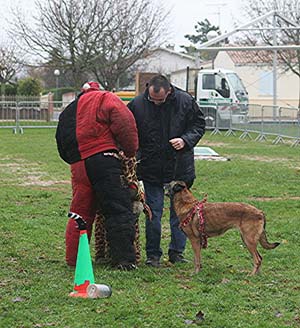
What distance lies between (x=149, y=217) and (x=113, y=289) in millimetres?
1355

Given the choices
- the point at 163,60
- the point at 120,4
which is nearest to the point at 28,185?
the point at 120,4

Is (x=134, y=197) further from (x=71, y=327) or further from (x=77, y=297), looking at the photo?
(x=71, y=327)

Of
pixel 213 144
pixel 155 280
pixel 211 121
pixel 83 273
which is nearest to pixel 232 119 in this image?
pixel 211 121

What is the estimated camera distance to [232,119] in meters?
31.7

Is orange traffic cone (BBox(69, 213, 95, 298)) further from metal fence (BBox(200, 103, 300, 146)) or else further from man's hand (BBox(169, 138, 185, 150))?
metal fence (BBox(200, 103, 300, 146))

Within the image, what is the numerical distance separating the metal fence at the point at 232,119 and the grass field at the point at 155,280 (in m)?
13.9

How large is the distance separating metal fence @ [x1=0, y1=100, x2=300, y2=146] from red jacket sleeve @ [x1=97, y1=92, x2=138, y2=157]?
18.8 m

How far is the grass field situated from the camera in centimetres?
547

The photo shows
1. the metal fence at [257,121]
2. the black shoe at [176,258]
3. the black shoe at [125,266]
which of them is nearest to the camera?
the black shoe at [125,266]

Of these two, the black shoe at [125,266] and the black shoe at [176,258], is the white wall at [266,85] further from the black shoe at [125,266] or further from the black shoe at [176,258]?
the black shoe at [125,266]

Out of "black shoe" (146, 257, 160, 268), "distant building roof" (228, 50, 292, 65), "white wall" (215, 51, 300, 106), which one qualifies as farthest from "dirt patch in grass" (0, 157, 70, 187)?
"white wall" (215, 51, 300, 106)

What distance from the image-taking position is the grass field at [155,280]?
18.0ft

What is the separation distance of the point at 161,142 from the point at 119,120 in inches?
28.7

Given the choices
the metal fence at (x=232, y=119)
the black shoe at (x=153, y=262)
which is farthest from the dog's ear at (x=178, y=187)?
the metal fence at (x=232, y=119)
